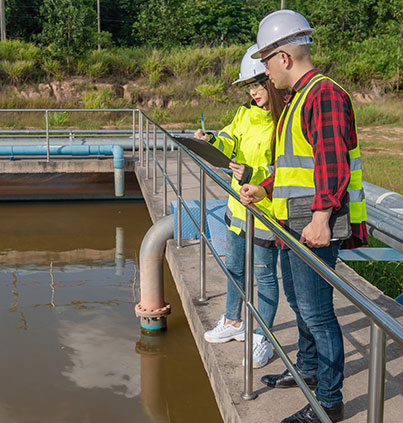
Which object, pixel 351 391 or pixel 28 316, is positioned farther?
pixel 28 316

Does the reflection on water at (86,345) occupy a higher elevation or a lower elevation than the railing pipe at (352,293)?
lower

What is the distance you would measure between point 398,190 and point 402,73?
1848cm

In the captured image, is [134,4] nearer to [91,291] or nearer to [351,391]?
[91,291]

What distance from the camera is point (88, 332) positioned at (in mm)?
6926

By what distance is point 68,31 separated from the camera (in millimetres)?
Answer: 26250

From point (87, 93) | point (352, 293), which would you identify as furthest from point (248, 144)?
point (87, 93)

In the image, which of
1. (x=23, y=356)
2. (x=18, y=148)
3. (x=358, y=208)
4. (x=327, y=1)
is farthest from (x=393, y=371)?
(x=327, y=1)

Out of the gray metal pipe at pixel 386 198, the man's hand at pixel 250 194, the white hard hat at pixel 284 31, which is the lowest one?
the gray metal pipe at pixel 386 198

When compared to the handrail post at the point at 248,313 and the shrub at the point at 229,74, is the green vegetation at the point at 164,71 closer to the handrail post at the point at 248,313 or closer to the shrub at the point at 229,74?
the shrub at the point at 229,74

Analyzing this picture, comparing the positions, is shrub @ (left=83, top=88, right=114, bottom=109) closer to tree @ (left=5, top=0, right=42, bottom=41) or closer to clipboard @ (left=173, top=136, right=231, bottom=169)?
tree @ (left=5, top=0, right=42, bottom=41)

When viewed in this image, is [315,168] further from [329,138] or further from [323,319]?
[323,319]

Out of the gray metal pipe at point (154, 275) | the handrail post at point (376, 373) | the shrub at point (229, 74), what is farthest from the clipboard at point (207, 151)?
the shrub at point (229, 74)

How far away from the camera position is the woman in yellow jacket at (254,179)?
3.12 meters

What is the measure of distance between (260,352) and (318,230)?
3.15 feet
